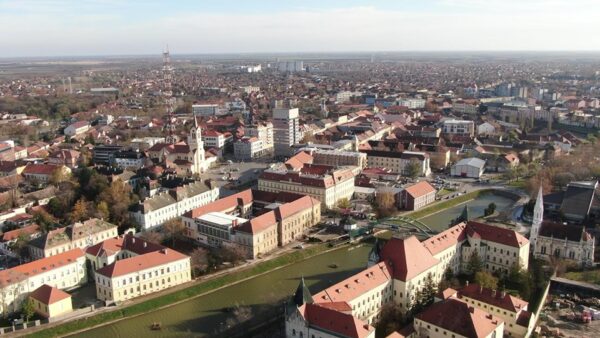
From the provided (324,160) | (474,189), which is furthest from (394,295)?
(324,160)

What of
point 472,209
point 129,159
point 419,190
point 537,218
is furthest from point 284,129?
point 537,218

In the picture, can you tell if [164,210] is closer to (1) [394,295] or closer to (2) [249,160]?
(1) [394,295]

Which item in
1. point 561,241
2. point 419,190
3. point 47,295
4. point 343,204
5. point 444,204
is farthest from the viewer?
point 444,204

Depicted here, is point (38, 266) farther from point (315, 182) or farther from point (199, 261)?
point (315, 182)

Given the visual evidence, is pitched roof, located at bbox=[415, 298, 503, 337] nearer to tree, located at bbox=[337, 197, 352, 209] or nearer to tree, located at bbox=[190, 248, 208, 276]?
tree, located at bbox=[190, 248, 208, 276]

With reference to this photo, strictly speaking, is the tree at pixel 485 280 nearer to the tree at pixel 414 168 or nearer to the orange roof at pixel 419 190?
the orange roof at pixel 419 190
